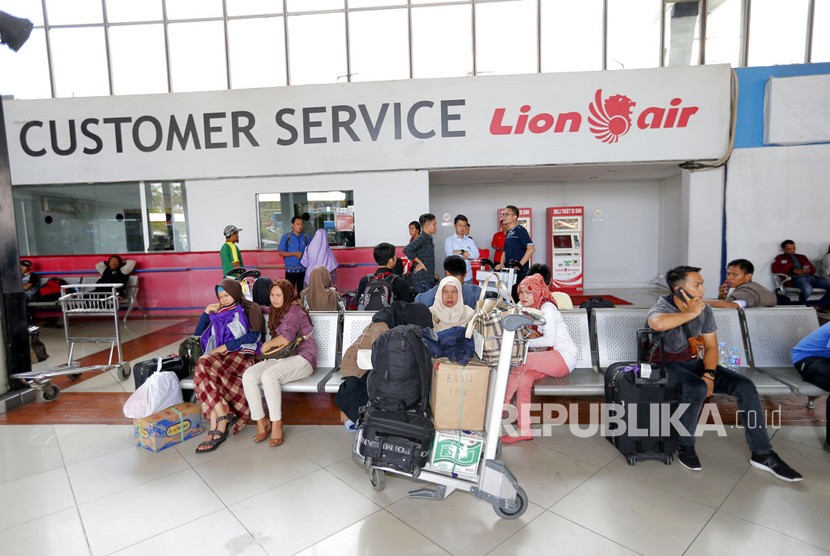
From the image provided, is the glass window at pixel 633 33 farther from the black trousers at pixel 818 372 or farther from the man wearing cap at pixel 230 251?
the man wearing cap at pixel 230 251

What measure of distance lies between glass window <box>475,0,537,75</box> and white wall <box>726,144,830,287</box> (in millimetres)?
4398

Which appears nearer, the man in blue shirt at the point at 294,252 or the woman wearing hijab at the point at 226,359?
the woman wearing hijab at the point at 226,359

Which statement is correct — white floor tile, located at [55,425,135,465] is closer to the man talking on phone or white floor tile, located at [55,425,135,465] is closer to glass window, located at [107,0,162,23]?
the man talking on phone

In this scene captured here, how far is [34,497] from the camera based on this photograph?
2.60m

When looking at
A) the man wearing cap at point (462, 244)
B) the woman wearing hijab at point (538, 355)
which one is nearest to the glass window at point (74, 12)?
the man wearing cap at point (462, 244)

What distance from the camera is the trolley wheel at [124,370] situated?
15.8ft

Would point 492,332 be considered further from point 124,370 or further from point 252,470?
point 124,370

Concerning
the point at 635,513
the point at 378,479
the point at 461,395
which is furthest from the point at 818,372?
the point at 378,479

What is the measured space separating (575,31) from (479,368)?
9262 mm

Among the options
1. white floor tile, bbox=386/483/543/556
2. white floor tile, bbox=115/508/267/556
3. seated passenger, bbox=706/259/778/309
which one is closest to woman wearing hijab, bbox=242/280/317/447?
white floor tile, bbox=115/508/267/556

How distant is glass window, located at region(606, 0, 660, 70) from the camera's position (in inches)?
345

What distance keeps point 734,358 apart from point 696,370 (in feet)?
2.26

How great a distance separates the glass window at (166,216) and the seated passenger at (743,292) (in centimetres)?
836

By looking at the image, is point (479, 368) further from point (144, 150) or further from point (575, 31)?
point (575, 31)
